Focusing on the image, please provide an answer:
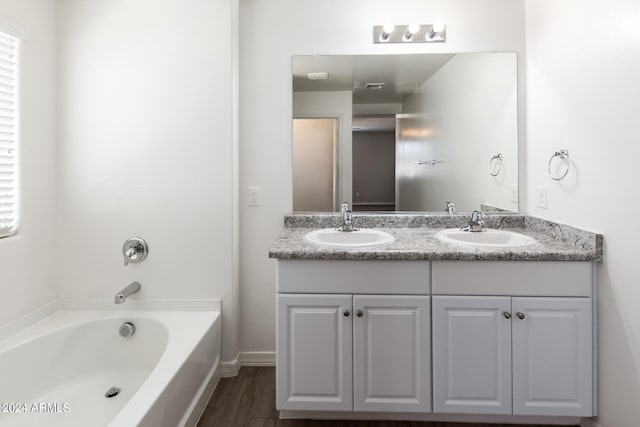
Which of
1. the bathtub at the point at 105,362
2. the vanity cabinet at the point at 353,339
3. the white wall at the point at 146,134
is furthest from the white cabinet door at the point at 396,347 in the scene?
the white wall at the point at 146,134

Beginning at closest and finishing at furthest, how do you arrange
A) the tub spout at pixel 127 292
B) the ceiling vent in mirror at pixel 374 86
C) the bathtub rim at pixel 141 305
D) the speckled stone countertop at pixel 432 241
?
the speckled stone countertop at pixel 432 241 < the tub spout at pixel 127 292 < the bathtub rim at pixel 141 305 < the ceiling vent in mirror at pixel 374 86

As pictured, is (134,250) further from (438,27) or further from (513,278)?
(438,27)

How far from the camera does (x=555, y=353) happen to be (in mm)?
1559

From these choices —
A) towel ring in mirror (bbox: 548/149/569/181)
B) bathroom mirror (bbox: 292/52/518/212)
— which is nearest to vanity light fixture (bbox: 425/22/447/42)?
bathroom mirror (bbox: 292/52/518/212)

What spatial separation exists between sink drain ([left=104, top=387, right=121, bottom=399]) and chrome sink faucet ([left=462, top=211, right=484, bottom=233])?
2010 mm

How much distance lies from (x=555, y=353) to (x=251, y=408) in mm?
1431

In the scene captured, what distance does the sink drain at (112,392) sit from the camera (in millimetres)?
1791

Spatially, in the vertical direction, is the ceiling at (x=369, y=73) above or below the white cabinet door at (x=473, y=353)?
above

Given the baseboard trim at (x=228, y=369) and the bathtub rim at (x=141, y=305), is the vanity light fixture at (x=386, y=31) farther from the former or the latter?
the baseboard trim at (x=228, y=369)

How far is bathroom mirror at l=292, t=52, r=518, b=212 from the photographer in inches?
87.0

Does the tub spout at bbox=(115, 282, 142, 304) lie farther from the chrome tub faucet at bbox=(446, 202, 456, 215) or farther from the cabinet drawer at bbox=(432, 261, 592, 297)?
the chrome tub faucet at bbox=(446, 202, 456, 215)

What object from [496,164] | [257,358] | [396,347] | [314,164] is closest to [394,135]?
[314,164]

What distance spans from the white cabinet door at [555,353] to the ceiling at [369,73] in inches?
54.3

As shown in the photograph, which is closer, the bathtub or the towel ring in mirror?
the bathtub
